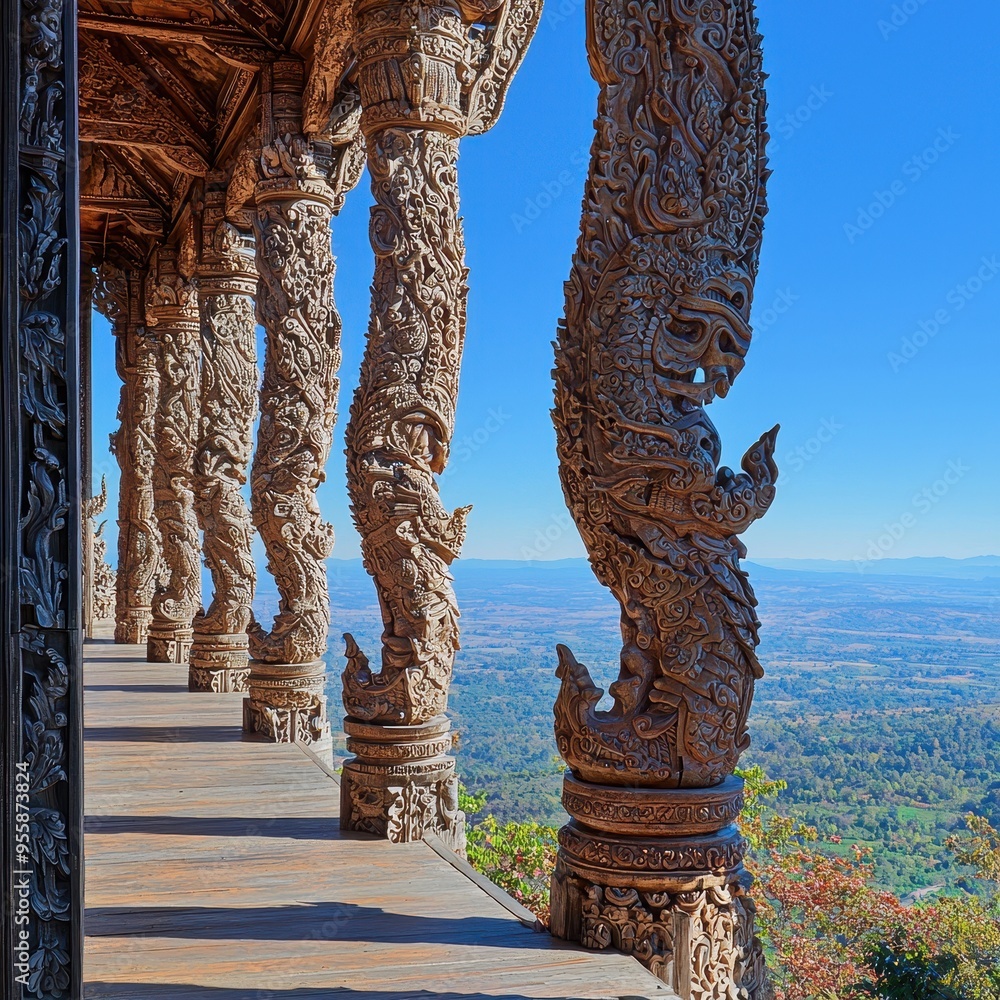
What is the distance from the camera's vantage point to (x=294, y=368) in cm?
864

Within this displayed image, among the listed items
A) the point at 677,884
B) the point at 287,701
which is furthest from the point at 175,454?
the point at 677,884

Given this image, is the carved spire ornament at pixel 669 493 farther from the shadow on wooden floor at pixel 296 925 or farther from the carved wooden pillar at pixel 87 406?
the carved wooden pillar at pixel 87 406

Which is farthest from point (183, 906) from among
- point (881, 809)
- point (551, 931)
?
point (881, 809)

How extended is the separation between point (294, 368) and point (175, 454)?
5.22 metres

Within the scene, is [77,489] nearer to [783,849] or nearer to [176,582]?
[783,849]

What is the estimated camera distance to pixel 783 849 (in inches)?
386

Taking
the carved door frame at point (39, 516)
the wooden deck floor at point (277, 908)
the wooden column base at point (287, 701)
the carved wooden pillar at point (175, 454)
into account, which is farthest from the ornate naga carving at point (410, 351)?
the carved wooden pillar at point (175, 454)

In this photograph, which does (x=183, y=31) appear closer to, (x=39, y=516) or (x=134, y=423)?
(x=39, y=516)

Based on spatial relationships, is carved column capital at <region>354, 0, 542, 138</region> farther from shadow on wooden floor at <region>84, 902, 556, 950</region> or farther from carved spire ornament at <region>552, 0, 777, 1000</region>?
shadow on wooden floor at <region>84, 902, 556, 950</region>

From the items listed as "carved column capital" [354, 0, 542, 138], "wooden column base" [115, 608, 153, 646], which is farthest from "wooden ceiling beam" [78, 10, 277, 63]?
"wooden column base" [115, 608, 153, 646]

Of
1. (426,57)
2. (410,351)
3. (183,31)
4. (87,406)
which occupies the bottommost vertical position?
(410,351)

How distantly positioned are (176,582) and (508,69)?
27.5ft

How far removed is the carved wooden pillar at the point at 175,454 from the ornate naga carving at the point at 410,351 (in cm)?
727

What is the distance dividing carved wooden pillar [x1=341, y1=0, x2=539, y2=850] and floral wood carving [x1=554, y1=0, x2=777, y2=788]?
2296 mm
